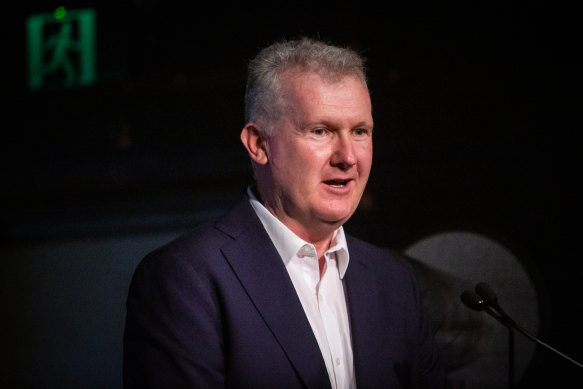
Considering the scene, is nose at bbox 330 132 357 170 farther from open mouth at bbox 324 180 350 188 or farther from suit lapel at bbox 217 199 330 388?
suit lapel at bbox 217 199 330 388

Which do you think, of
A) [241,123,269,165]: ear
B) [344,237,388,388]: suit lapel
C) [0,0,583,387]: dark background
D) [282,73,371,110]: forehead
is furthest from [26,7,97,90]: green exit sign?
[344,237,388,388]: suit lapel

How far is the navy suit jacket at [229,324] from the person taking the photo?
4.73 feet

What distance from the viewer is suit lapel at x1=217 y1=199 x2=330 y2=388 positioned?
149cm

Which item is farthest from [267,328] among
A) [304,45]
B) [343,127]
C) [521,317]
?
[521,317]

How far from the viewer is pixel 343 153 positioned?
1580 millimetres

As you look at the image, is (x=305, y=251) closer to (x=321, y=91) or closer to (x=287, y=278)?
(x=287, y=278)

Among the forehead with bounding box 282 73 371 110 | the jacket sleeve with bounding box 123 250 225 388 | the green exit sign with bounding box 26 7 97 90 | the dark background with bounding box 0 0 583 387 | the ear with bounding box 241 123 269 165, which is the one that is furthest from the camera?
the green exit sign with bounding box 26 7 97 90

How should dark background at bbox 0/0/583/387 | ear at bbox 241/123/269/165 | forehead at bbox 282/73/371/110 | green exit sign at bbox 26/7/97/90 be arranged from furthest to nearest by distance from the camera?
green exit sign at bbox 26/7/97/90 < dark background at bbox 0/0/583/387 < ear at bbox 241/123/269/165 < forehead at bbox 282/73/371/110

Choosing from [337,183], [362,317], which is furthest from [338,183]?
[362,317]

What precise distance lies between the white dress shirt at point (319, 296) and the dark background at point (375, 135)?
2.56ft

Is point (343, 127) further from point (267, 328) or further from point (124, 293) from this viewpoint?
point (124, 293)

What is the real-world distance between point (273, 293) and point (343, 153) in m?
0.40

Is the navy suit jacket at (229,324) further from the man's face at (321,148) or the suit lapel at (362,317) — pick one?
the man's face at (321,148)

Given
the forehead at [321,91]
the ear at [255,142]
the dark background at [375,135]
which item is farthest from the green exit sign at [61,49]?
the forehead at [321,91]
